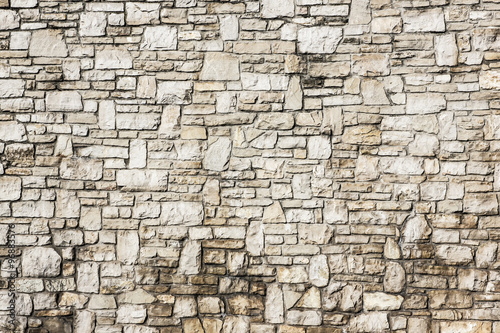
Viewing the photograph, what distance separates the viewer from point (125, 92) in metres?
3.21

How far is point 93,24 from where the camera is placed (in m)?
3.23

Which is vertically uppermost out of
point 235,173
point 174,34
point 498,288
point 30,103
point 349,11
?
point 349,11

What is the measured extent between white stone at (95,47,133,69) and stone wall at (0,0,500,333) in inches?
0.6

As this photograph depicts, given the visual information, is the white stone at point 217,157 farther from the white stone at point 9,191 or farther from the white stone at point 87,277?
the white stone at point 9,191

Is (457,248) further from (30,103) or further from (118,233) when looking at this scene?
(30,103)

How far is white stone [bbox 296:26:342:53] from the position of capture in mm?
3209

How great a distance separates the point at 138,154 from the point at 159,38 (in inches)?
36.9

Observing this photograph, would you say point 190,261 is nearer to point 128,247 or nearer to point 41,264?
point 128,247

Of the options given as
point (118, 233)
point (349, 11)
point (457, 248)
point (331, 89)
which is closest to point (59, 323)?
point (118, 233)

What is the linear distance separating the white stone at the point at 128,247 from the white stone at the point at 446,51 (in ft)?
9.04

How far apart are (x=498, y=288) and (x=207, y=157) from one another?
96.7 inches

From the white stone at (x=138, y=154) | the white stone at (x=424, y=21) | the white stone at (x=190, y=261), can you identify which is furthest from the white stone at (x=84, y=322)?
the white stone at (x=424, y=21)

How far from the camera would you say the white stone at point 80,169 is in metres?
3.19

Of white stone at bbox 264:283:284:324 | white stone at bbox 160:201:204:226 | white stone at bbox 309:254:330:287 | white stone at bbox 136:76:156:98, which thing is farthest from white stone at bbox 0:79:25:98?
white stone at bbox 309:254:330:287
